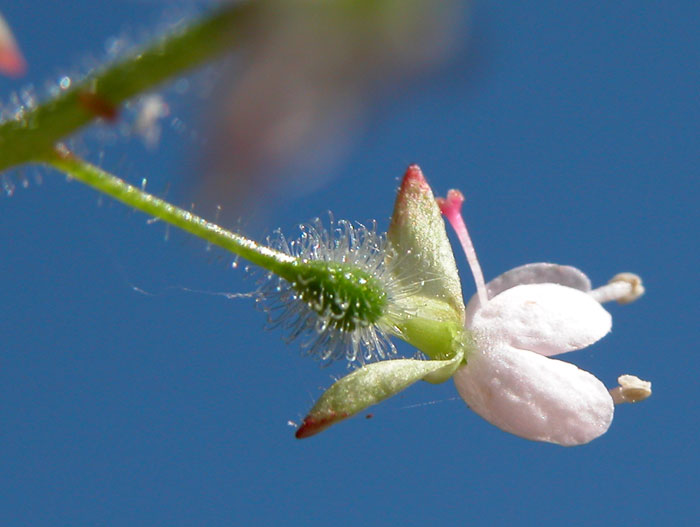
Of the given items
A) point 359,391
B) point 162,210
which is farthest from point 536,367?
point 162,210

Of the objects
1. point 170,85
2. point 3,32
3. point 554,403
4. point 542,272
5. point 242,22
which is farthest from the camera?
point 542,272

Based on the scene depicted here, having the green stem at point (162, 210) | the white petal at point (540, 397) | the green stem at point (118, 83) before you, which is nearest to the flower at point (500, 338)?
the white petal at point (540, 397)

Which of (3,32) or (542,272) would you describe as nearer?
(3,32)

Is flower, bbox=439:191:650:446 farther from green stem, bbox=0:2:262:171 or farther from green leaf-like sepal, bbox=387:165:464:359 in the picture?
green stem, bbox=0:2:262:171

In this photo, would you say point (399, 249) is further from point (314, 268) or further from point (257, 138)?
point (257, 138)

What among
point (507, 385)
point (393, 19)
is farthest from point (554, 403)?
point (393, 19)

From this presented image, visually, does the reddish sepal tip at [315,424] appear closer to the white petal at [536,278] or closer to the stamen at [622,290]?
the white petal at [536,278]

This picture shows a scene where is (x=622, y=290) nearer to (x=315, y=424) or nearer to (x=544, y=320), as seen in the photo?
(x=544, y=320)
